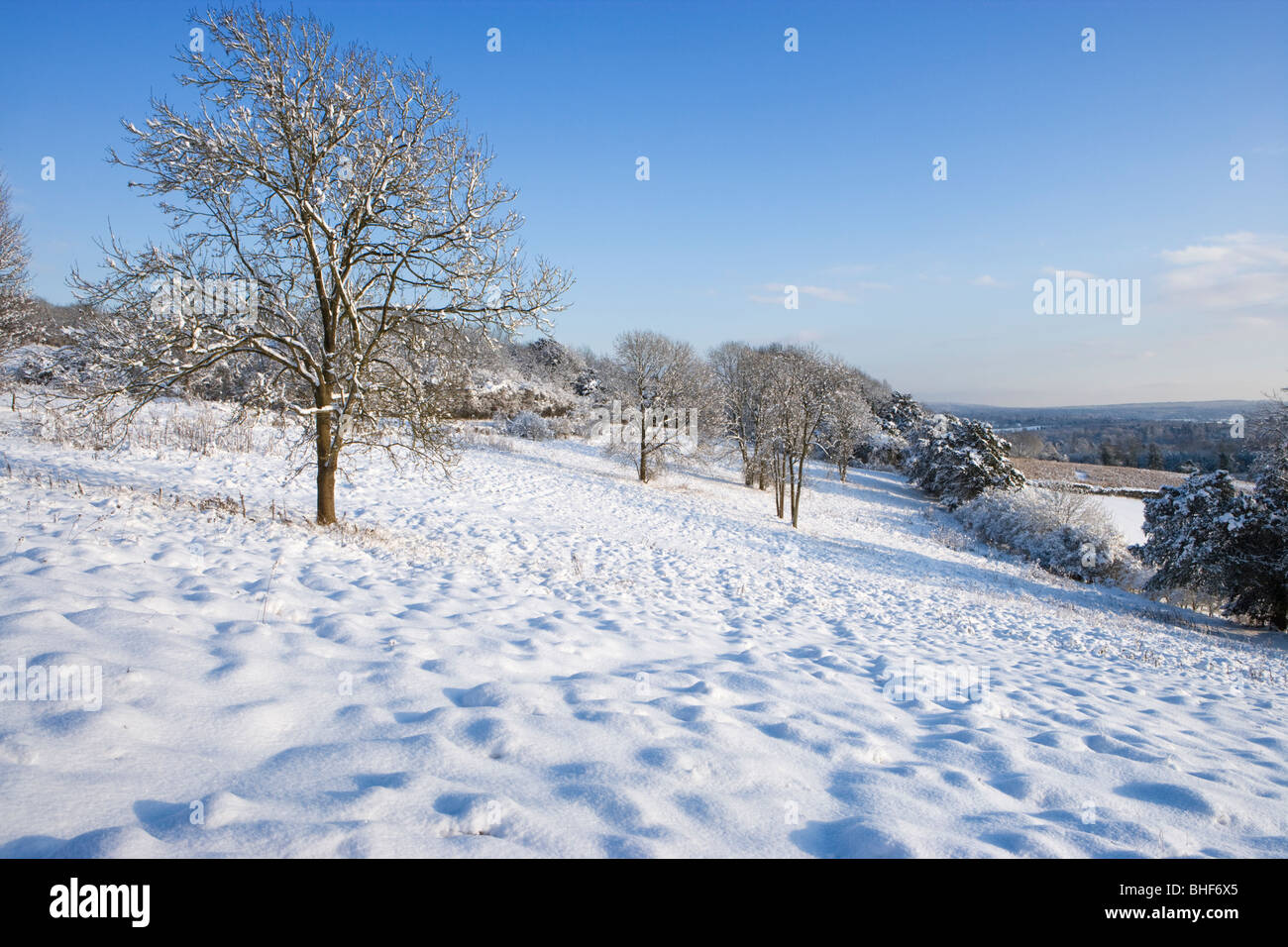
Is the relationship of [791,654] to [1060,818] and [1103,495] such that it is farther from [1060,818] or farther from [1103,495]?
[1103,495]

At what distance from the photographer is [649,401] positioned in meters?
29.1

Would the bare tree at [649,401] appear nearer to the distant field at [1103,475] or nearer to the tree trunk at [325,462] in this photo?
the tree trunk at [325,462]

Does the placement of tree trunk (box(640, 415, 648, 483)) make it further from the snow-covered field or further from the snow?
the snow

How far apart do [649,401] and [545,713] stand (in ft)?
84.2

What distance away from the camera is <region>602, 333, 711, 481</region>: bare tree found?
94.5 ft

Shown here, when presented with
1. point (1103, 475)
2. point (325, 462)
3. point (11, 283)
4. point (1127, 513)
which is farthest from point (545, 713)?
point (1103, 475)

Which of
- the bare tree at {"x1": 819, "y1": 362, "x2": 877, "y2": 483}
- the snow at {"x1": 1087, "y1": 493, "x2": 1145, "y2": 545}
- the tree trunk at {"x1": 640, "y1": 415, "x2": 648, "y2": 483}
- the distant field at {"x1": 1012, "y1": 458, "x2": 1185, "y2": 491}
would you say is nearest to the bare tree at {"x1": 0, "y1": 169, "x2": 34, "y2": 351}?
the tree trunk at {"x1": 640, "y1": 415, "x2": 648, "y2": 483}

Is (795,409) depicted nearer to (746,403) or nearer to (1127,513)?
(746,403)

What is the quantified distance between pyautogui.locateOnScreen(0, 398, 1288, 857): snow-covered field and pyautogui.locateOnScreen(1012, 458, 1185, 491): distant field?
1838 inches

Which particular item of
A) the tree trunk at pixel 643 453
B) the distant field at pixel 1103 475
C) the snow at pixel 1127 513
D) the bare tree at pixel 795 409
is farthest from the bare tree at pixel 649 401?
the distant field at pixel 1103 475

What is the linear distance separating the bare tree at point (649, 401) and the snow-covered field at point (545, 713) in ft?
60.9
